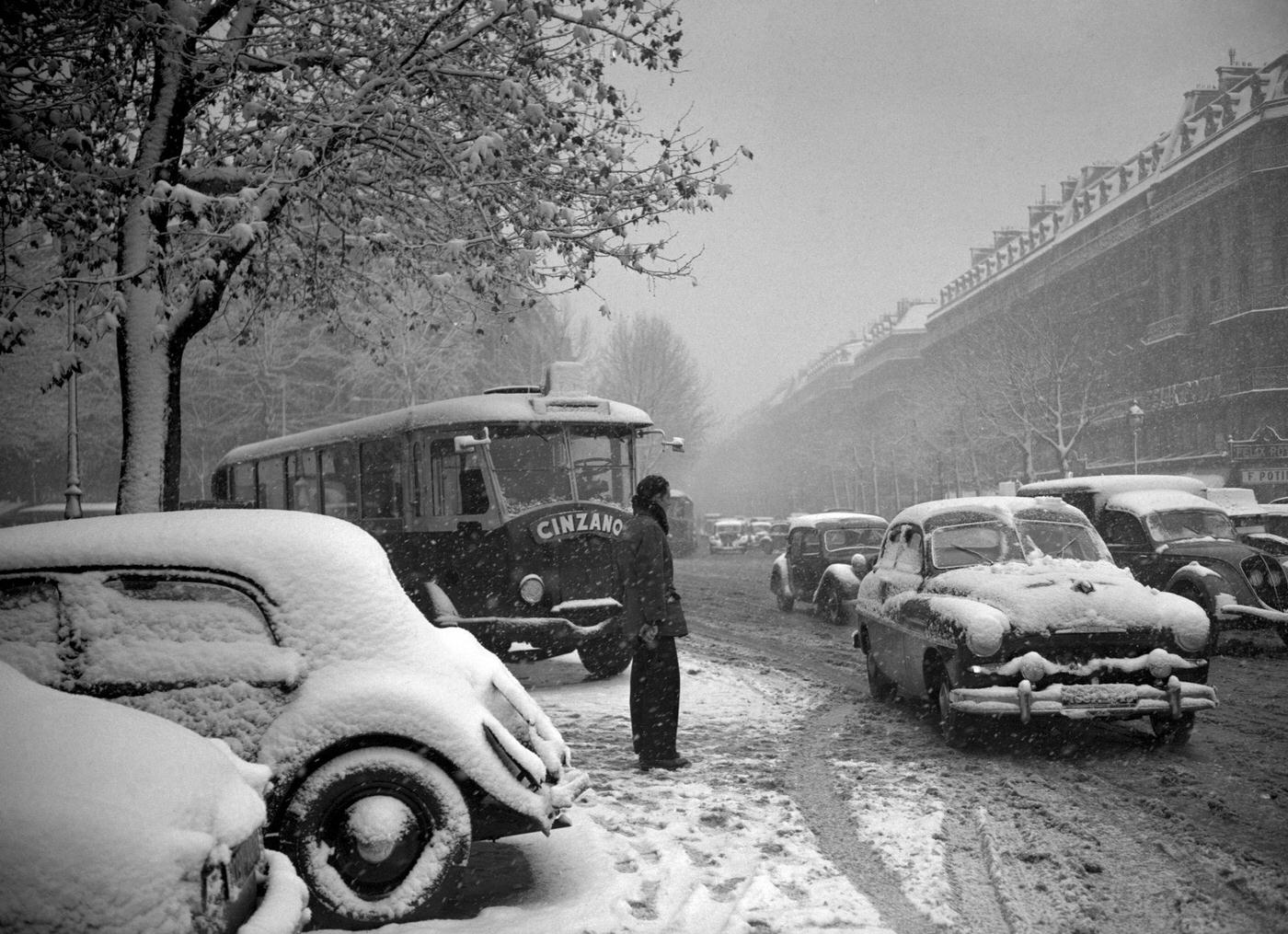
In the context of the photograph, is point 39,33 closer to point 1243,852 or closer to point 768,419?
point 1243,852

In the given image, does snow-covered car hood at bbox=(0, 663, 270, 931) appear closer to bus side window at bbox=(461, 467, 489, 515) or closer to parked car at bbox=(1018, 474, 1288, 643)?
bus side window at bbox=(461, 467, 489, 515)

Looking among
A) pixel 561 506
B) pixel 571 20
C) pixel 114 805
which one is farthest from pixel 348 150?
pixel 114 805

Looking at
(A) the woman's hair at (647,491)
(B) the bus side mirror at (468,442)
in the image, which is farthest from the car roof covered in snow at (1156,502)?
(A) the woman's hair at (647,491)

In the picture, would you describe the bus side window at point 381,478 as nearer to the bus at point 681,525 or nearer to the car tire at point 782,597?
the car tire at point 782,597

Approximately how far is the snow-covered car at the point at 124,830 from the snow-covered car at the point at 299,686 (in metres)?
0.61

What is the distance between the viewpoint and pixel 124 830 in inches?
119

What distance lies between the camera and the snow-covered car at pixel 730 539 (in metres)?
49.2

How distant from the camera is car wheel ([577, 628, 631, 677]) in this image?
11219mm

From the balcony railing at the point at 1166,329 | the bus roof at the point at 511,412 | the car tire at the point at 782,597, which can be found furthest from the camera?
the balcony railing at the point at 1166,329

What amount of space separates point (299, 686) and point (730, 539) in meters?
45.4

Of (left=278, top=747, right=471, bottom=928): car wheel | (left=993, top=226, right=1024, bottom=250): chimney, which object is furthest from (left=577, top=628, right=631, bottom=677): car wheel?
(left=993, top=226, right=1024, bottom=250): chimney

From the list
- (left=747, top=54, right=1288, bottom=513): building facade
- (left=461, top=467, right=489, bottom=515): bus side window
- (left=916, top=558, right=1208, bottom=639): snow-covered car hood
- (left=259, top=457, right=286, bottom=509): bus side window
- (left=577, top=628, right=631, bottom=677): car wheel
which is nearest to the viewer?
(left=916, top=558, right=1208, bottom=639): snow-covered car hood

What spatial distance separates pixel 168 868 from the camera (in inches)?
118

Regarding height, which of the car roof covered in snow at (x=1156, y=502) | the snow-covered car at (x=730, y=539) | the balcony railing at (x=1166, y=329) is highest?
the balcony railing at (x=1166, y=329)
